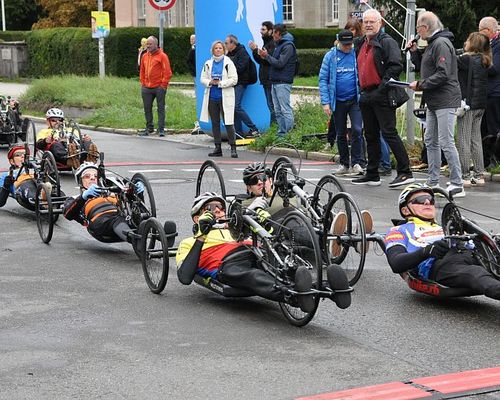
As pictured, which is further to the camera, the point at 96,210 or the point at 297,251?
the point at 96,210

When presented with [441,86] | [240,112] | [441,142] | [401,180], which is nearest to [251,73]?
[240,112]

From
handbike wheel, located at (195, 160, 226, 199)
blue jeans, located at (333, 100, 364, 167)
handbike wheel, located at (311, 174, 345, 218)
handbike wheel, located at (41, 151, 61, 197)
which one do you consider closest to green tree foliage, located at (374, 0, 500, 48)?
blue jeans, located at (333, 100, 364, 167)

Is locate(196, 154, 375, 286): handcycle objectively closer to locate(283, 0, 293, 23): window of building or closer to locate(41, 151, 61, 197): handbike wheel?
locate(41, 151, 61, 197): handbike wheel

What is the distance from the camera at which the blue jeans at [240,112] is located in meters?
20.2

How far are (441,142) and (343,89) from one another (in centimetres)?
221

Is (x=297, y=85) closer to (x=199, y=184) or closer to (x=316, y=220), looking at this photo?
(x=199, y=184)

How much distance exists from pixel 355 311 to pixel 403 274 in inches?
23.8

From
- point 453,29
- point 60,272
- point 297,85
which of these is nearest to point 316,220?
point 60,272

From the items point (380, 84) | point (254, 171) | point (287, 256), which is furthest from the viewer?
point (380, 84)

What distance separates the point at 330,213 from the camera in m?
8.95

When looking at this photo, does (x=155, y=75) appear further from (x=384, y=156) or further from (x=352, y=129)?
(x=384, y=156)

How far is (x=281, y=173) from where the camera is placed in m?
9.71

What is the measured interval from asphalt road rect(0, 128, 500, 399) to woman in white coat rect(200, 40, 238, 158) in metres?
8.39

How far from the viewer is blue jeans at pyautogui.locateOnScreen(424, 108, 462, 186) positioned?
1332 cm
